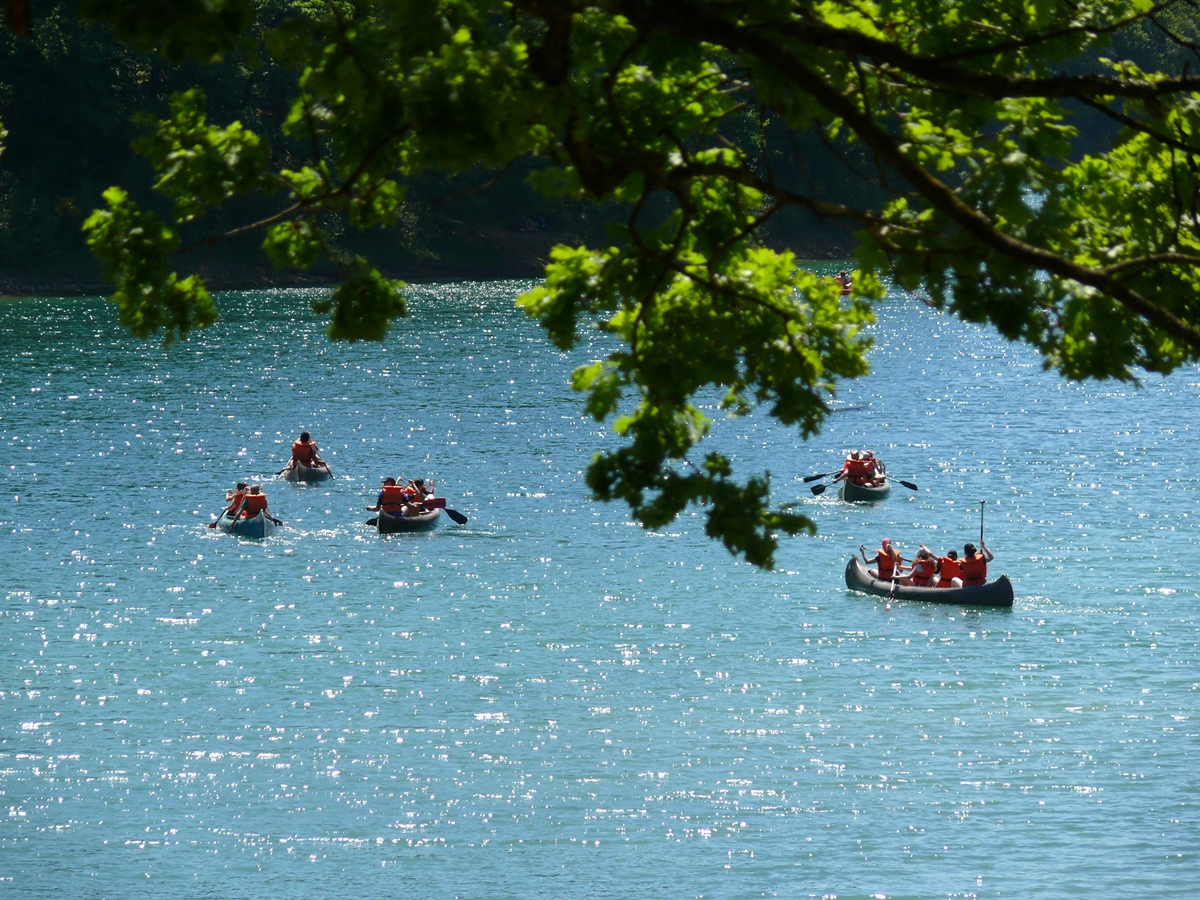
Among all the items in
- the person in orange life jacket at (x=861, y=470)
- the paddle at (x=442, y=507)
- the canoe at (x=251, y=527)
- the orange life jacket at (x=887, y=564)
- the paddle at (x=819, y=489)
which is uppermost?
the person in orange life jacket at (x=861, y=470)

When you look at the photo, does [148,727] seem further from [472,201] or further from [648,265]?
[472,201]

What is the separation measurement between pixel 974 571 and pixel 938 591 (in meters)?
0.78

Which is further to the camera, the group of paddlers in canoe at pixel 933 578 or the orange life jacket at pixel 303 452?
the orange life jacket at pixel 303 452

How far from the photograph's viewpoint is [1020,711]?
25125 millimetres

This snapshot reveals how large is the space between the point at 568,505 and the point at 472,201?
68355mm

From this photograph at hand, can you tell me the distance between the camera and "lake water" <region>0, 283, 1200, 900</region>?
65.0 ft

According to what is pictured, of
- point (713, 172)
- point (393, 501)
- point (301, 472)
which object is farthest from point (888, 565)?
point (713, 172)

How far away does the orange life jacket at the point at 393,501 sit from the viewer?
Answer: 38.2 metres

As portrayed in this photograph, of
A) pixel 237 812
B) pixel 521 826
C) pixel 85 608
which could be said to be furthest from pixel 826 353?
pixel 85 608

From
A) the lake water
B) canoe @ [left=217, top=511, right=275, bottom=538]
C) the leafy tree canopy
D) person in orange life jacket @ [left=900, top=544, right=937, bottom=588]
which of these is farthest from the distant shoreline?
the leafy tree canopy

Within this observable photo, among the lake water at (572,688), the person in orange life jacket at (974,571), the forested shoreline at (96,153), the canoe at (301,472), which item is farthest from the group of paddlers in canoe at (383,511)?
the forested shoreline at (96,153)

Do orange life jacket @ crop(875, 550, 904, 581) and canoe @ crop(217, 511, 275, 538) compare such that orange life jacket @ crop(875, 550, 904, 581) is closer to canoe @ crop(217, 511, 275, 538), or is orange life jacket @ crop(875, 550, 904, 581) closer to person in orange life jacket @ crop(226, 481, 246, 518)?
canoe @ crop(217, 511, 275, 538)

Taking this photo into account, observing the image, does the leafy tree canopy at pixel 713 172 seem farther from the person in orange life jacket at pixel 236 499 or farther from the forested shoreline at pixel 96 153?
the forested shoreline at pixel 96 153

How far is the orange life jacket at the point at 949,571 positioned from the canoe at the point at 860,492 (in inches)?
404
